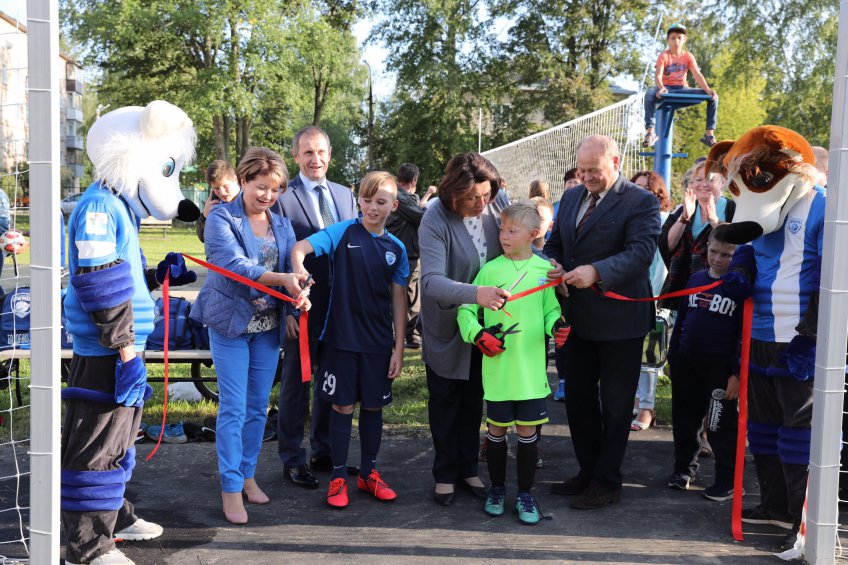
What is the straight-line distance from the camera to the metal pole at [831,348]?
3098 millimetres

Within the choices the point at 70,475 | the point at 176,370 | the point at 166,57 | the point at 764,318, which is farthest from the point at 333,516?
the point at 166,57

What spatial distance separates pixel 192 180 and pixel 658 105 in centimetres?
2380

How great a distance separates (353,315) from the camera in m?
4.07

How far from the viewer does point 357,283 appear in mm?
4070

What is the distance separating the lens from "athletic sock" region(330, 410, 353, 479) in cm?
409

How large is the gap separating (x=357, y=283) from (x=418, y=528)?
51.7 inches

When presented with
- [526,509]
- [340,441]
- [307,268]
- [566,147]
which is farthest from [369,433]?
[566,147]

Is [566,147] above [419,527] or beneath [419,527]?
above

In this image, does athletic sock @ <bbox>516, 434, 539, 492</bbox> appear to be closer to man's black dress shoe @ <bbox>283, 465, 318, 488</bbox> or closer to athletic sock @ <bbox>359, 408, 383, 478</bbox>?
athletic sock @ <bbox>359, 408, 383, 478</bbox>

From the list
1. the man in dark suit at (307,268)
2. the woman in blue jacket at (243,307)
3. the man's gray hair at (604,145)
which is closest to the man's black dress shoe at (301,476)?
the man in dark suit at (307,268)

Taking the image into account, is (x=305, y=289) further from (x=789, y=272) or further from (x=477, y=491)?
(x=789, y=272)

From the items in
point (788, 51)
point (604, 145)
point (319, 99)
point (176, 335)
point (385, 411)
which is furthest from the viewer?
point (319, 99)

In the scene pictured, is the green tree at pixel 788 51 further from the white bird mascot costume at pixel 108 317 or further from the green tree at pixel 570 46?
the white bird mascot costume at pixel 108 317

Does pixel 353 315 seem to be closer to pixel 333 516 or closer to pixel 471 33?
pixel 333 516
